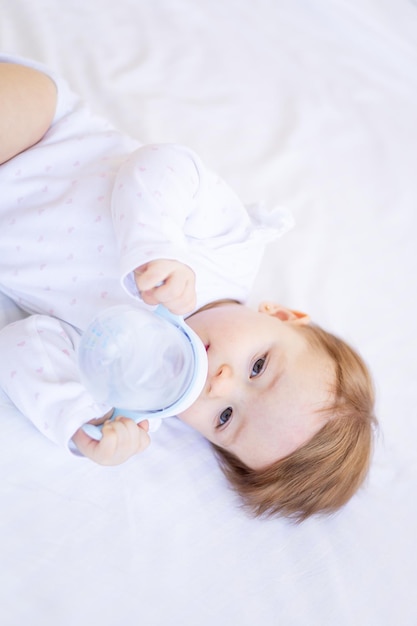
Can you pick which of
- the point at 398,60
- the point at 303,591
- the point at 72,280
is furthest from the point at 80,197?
the point at 398,60

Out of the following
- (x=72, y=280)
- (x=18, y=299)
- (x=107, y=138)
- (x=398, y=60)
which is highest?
(x=398, y=60)

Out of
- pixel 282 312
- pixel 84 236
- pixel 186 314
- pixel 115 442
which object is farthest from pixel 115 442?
pixel 282 312

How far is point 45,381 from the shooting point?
1.12 meters

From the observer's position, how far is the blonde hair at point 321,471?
125 cm

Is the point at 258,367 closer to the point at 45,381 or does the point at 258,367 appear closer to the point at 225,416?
the point at 225,416

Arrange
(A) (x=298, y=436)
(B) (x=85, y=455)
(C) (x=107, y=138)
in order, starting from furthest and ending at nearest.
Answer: (C) (x=107, y=138)
(A) (x=298, y=436)
(B) (x=85, y=455)

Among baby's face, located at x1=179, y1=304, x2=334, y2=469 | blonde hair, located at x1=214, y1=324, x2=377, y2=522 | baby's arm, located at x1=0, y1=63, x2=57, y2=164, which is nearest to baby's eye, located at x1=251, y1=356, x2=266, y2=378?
baby's face, located at x1=179, y1=304, x2=334, y2=469

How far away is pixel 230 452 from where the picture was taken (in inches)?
51.2

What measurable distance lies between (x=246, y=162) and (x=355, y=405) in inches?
29.3

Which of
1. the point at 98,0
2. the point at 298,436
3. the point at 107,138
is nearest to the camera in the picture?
the point at 298,436

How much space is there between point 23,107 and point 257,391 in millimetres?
674

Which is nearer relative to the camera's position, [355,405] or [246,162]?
[355,405]

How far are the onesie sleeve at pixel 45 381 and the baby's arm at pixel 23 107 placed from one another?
1.13 ft

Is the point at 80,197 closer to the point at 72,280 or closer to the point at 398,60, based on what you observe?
the point at 72,280
